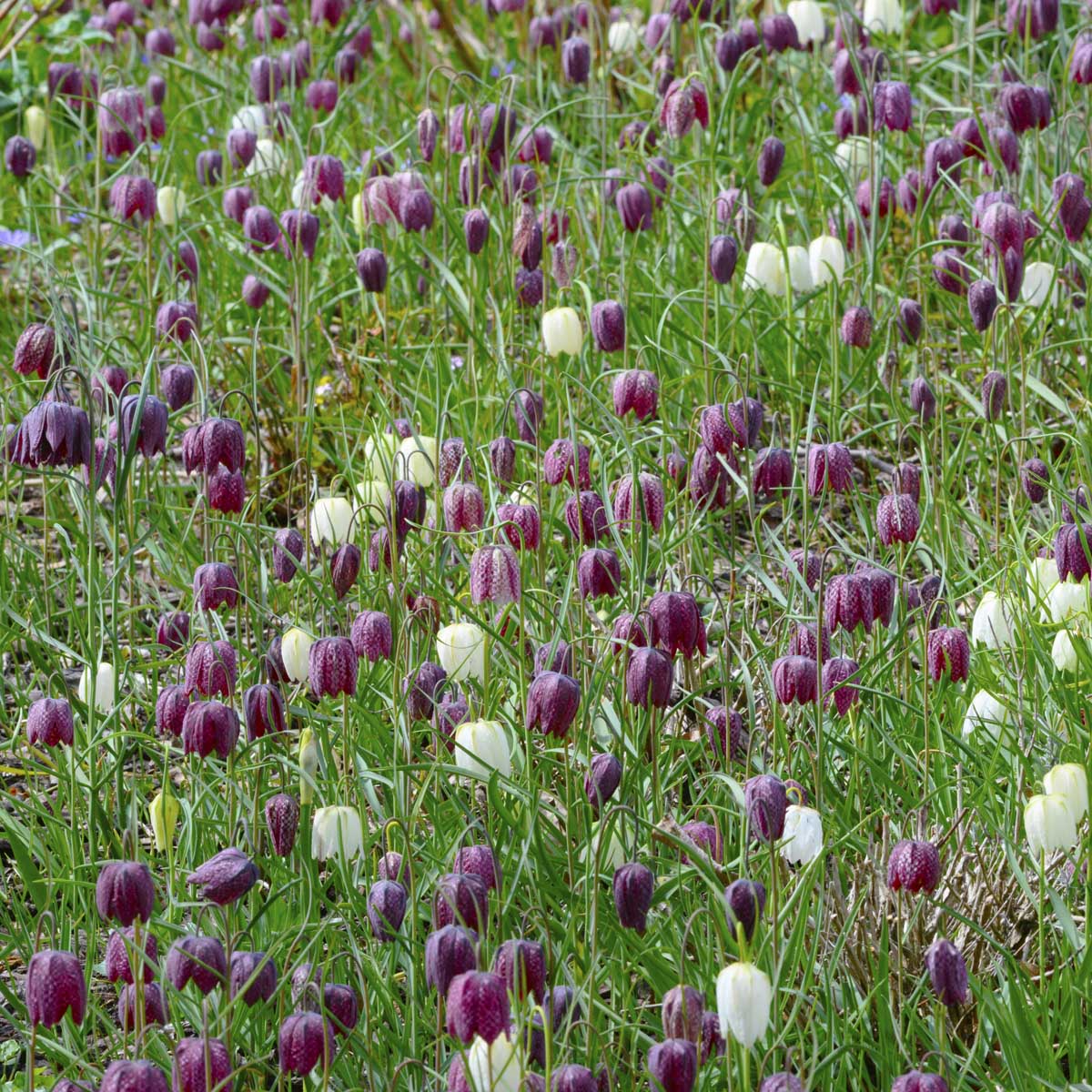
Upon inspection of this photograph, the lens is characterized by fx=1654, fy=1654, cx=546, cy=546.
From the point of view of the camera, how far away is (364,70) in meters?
5.65

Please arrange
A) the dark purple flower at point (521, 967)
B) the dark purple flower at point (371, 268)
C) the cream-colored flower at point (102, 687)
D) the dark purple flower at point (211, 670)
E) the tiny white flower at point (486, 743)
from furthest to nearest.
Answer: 1. the dark purple flower at point (371, 268)
2. the cream-colored flower at point (102, 687)
3. the dark purple flower at point (211, 670)
4. the tiny white flower at point (486, 743)
5. the dark purple flower at point (521, 967)

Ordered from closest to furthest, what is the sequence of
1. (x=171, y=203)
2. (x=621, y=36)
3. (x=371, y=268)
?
(x=371, y=268) → (x=171, y=203) → (x=621, y=36)

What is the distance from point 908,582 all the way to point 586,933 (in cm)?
105

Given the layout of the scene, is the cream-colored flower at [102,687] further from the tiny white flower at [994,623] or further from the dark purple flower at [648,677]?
the tiny white flower at [994,623]

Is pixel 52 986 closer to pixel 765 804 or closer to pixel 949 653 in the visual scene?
pixel 765 804

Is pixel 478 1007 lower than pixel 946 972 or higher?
higher

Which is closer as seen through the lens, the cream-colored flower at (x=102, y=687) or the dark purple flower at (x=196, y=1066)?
the dark purple flower at (x=196, y=1066)

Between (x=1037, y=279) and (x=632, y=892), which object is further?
(x=1037, y=279)

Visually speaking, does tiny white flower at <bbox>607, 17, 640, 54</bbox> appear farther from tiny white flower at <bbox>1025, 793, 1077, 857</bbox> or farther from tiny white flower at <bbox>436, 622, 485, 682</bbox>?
tiny white flower at <bbox>1025, 793, 1077, 857</bbox>

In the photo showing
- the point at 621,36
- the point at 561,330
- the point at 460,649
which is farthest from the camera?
the point at 621,36

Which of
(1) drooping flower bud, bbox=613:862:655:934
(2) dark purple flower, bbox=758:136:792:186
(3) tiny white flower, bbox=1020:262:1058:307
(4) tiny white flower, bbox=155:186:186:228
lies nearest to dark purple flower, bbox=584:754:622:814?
(1) drooping flower bud, bbox=613:862:655:934

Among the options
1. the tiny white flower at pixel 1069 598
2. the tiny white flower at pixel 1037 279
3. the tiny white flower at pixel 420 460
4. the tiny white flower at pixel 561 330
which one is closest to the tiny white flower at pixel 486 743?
the tiny white flower at pixel 420 460

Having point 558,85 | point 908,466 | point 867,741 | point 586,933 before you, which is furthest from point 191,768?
point 558,85

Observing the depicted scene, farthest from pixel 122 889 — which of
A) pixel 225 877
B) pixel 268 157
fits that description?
pixel 268 157
